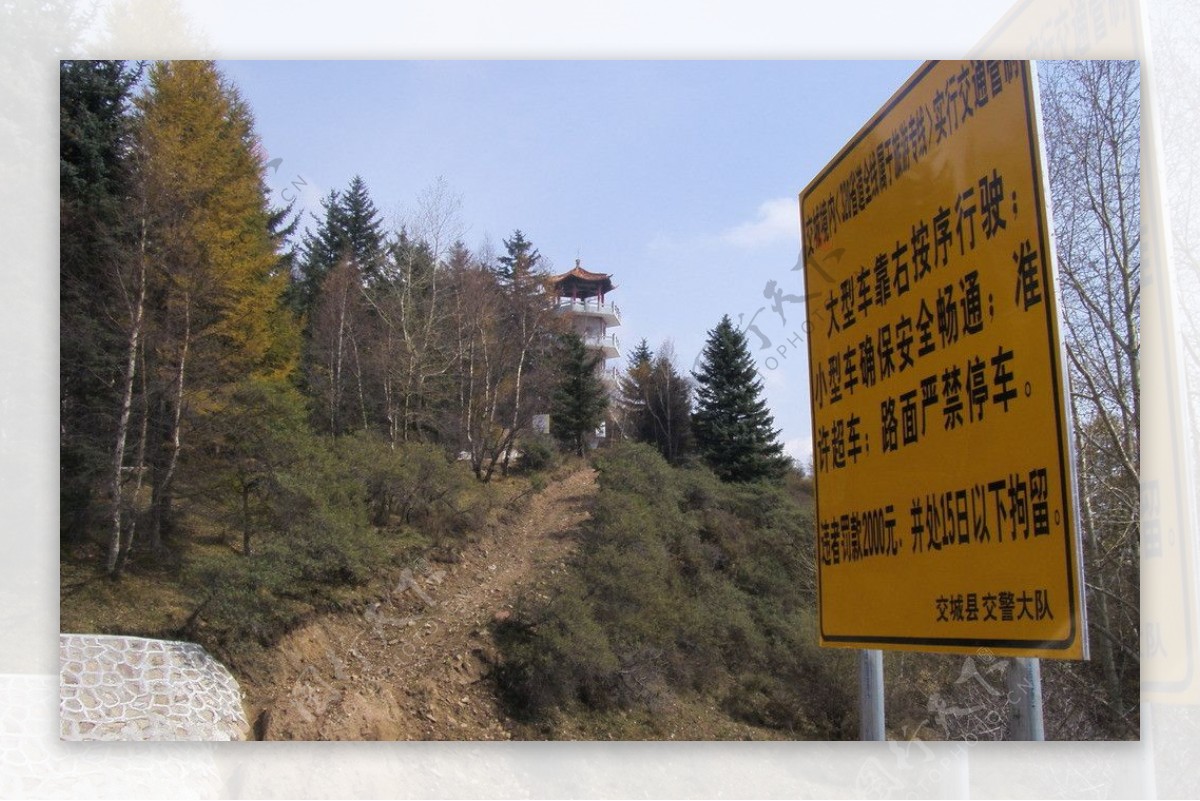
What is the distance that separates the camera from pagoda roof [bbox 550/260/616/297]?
6.04 metres

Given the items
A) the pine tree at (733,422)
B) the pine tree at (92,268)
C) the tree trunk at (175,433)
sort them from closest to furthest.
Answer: the pine tree at (92,268) → the tree trunk at (175,433) → the pine tree at (733,422)

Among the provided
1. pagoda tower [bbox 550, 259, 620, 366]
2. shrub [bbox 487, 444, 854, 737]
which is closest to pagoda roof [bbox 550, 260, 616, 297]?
pagoda tower [bbox 550, 259, 620, 366]

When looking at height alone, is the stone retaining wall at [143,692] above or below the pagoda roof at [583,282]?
below

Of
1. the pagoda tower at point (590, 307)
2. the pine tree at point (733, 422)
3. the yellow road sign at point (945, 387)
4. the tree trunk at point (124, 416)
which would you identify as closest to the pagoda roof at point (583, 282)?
the pagoda tower at point (590, 307)

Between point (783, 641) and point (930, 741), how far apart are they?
2323 mm

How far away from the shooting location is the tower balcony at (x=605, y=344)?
795 cm

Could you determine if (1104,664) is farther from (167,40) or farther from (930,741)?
(167,40)

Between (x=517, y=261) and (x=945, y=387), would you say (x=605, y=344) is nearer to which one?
(x=517, y=261)

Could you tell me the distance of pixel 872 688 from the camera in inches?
66.5

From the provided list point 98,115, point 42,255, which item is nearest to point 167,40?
point 98,115

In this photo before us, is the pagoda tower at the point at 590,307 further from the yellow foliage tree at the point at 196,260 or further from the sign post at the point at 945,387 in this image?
the sign post at the point at 945,387

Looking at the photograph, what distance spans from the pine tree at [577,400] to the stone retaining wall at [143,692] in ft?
15.2

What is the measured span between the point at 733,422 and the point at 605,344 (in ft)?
4.75

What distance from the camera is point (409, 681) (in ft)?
16.8
